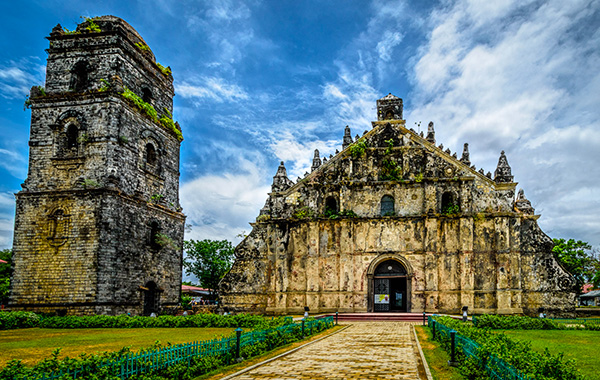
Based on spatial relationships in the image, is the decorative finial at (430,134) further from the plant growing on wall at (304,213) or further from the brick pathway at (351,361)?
the brick pathway at (351,361)

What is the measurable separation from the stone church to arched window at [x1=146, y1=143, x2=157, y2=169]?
8635 millimetres

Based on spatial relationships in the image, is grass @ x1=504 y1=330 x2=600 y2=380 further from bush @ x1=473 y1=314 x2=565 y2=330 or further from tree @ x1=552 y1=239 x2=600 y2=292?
tree @ x1=552 y1=239 x2=600 y2=292

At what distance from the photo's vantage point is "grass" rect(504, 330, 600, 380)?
1206 centimetres

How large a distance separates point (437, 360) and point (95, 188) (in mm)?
22916

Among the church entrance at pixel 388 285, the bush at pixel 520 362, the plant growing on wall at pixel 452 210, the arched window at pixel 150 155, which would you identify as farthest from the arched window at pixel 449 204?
the arched window at pixel 150 155

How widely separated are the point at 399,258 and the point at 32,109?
2575cm

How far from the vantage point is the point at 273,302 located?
106 feet

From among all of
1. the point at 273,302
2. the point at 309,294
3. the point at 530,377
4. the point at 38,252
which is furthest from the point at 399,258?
the point at 530,377

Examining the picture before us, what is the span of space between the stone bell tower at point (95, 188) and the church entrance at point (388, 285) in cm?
1457

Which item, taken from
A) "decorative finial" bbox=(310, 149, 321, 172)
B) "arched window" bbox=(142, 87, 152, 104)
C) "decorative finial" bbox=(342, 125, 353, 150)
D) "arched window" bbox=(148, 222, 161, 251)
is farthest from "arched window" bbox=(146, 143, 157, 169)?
"decorative finial" bbox=(342, 125, 353, 150)

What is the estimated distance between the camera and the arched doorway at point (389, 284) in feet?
104

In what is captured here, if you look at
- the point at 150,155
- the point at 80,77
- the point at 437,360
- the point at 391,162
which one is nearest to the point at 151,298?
the point at 150,155

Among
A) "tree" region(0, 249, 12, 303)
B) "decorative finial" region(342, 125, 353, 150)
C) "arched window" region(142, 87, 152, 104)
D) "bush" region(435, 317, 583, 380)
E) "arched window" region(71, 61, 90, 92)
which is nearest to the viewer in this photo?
"bush" region(435, 317, 583, 380)

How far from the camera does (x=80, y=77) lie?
109ft
